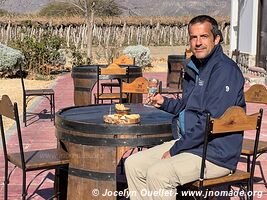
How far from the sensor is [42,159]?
182 inches

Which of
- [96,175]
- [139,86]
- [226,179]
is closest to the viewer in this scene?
[226,179]

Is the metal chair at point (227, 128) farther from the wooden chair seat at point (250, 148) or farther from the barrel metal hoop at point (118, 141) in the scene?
the wooden chair seat at point (250, 148)

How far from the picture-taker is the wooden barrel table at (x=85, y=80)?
8.91m

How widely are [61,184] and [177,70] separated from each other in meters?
8.53

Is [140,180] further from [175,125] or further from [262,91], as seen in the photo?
[262,91]

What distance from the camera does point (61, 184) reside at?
4.78 m

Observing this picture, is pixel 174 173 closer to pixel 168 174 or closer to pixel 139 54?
pixel 168 174

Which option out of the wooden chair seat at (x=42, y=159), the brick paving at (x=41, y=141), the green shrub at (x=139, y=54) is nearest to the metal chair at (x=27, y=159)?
the wooden chair seat at (x=42, y=159)

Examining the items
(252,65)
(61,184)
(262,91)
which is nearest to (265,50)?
(252,65)

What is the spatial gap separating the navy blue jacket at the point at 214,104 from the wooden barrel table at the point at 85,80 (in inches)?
184

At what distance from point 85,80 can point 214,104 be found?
5.38m

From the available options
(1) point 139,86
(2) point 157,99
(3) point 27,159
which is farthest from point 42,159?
(1) point 139,86

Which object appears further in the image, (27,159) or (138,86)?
(138,86)

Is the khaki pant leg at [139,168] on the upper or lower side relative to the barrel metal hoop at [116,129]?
lower
